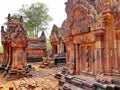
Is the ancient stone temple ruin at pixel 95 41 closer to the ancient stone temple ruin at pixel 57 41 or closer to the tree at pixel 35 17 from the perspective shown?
the ancient stone temple ruin at pixel 57 41

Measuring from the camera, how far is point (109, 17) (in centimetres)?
568

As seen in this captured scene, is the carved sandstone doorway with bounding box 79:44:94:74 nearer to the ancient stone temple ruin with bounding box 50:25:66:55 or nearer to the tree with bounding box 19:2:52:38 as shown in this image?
the ancient stone temple ruin with bounding box 50:25:66:55

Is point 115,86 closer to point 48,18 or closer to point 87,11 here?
point 87,11

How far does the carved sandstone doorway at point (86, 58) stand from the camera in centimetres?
704

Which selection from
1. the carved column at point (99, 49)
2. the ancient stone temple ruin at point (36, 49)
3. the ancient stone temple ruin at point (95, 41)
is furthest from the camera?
the ancient stone temple ruin at point (36, 49)

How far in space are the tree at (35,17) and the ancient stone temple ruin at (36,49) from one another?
18.8 m

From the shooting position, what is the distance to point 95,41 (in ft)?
20.4

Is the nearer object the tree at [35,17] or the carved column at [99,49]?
the carved column at [99,49]

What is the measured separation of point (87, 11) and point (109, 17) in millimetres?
1336

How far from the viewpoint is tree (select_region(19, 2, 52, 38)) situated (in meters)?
41.7

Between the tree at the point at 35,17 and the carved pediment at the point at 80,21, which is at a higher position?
the tree at the point at 35,17

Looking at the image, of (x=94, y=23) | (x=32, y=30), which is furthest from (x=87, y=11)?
(x=32, y=30)

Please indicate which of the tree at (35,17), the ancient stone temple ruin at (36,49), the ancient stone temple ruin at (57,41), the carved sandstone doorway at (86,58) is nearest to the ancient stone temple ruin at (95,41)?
the carved sandstone doorway at (86,58)

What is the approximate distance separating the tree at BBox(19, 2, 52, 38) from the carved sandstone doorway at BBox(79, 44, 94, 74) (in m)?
35.1
